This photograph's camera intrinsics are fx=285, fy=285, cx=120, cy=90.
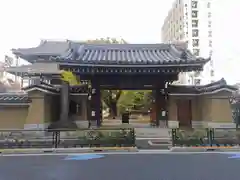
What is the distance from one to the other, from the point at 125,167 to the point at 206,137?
6604 millimetres

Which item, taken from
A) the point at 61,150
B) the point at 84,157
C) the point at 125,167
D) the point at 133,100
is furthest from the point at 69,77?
the point at 133,100

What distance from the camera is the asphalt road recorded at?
904 centimetres

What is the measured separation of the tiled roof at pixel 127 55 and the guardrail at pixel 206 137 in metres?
5.97

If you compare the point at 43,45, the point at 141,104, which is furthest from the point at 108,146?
the point at 43,45

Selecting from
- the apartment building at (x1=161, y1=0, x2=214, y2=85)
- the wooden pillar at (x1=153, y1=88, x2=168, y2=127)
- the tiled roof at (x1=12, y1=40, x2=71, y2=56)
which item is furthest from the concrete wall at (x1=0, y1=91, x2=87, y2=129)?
the apartment building at (x1=161, y1=0, x2=214, y2=85)

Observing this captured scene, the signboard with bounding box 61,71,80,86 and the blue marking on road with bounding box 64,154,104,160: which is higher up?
the signboard with bounding box 61,71,80,86

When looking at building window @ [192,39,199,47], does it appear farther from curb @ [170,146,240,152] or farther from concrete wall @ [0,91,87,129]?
curb @ [170,146,240,152]

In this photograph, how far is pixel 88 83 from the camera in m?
23.5

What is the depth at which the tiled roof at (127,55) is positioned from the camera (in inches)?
784

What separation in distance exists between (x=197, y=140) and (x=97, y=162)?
20.3ft

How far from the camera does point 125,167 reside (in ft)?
34.6

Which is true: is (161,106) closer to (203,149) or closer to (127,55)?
(127,55)

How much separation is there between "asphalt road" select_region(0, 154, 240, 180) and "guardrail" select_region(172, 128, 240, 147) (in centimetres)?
172

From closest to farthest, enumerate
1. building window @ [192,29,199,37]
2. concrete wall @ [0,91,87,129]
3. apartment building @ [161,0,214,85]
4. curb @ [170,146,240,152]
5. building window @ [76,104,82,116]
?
curb @ [170,146,240,152] < concrete wall @ [0,91,87,129] < building window @ [76,104,82,116] < apartment building @ [161,0,214,85] < building window @ [192,29,199,37]
